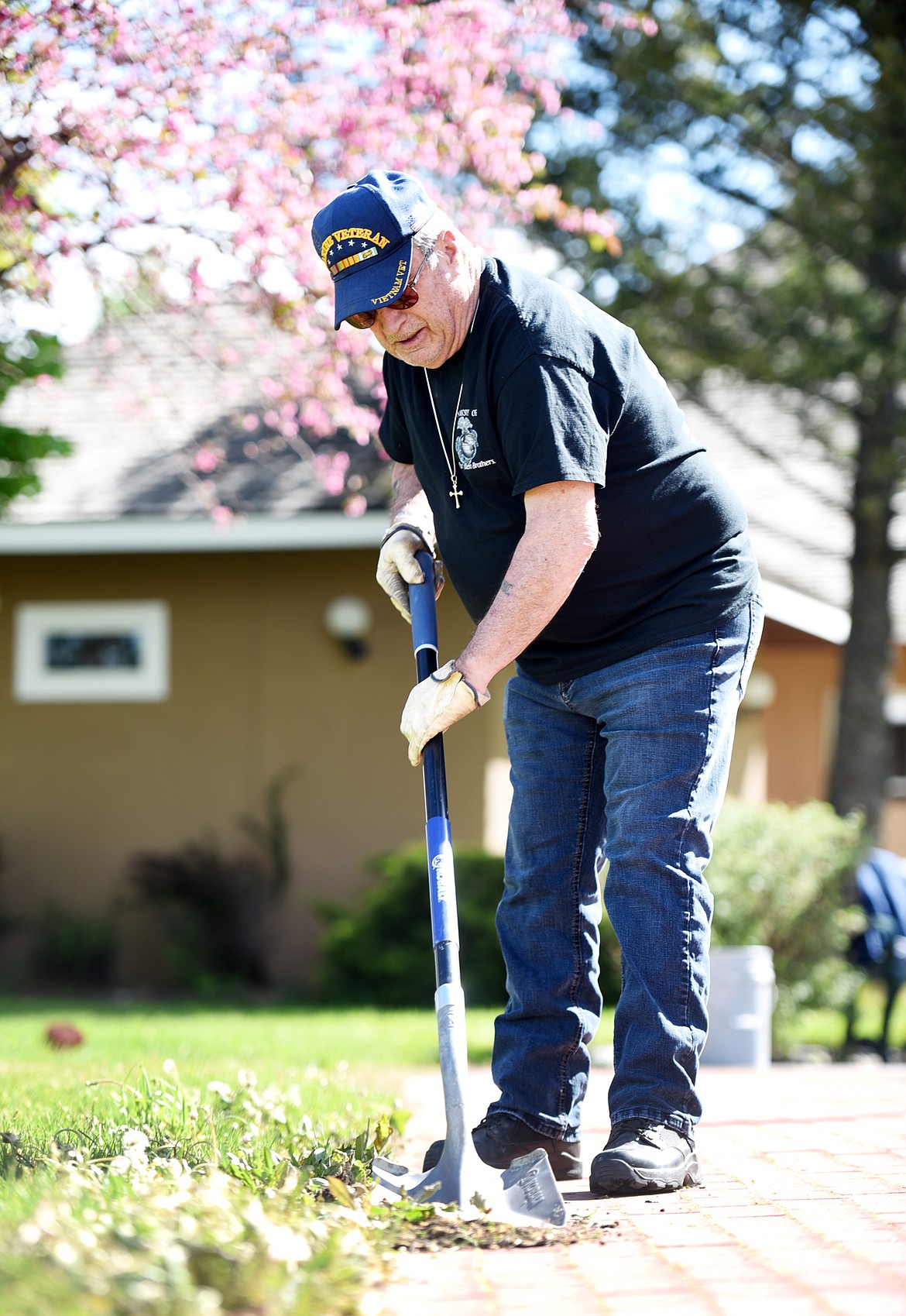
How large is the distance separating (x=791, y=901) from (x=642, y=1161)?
422cm

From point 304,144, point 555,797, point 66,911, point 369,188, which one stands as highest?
point 304,144

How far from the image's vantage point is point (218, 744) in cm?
899

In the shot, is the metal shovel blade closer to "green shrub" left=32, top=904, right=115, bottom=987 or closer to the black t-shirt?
the black t-shirt

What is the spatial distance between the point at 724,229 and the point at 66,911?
→ 5817 mm

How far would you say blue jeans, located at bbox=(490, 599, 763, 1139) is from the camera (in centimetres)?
267

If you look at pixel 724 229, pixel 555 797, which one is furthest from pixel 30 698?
pixel 555 797

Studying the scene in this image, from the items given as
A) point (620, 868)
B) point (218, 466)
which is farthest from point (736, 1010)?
point (218, 466)

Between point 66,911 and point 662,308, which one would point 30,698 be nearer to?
point 66,911

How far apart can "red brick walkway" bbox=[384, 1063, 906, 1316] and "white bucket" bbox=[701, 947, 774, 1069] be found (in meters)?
2.21

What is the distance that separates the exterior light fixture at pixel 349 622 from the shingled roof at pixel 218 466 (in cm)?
51

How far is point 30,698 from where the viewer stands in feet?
30.2

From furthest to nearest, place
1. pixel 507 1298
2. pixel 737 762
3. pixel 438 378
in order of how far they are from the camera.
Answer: pixel 737 762 < pixel 438 378 < pixel 507 1298

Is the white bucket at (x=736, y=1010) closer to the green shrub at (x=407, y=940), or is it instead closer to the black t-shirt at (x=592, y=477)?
the green shrub at (x=407, y=940)

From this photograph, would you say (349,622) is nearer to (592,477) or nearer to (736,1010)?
(736,1010)
